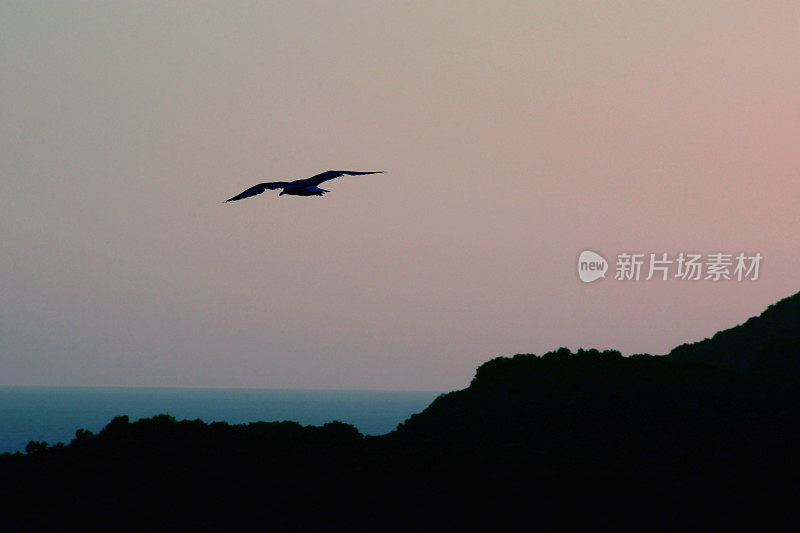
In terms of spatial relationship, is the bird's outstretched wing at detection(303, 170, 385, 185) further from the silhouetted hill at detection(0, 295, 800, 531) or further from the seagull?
the silhouetted hill at detection(0, 295, 800, 531)

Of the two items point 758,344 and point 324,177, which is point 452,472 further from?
point 758,344

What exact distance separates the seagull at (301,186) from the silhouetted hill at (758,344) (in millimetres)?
69568

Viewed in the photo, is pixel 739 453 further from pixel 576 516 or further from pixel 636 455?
pixel 576 516

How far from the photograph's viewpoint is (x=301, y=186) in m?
27.7

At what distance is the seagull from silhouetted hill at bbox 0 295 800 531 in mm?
29801

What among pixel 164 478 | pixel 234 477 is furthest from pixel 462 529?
pixel 164 478

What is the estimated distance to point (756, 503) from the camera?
59500mm

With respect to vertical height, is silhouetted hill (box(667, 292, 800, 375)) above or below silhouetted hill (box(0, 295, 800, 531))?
above

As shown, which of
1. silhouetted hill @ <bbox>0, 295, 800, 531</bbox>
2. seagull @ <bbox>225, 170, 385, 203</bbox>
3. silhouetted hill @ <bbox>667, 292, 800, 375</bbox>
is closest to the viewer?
seagull @ <bbox>225, 170, 385, 203</bbox>

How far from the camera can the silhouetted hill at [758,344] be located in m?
91.6

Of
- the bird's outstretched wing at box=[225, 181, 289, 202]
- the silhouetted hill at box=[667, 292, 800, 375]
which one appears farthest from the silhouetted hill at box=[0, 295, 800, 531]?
the bird's outstretched wing at box=[225, 181, 289, 202]

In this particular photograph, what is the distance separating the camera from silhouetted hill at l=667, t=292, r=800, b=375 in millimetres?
91562

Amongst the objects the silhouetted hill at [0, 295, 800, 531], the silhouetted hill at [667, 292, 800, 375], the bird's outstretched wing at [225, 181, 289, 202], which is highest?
the silhouetted hill at [667, 292, 800, 375]

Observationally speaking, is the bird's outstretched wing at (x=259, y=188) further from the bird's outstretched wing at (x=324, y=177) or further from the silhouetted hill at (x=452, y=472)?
the silhouetted hill at (x=452, y=472)
